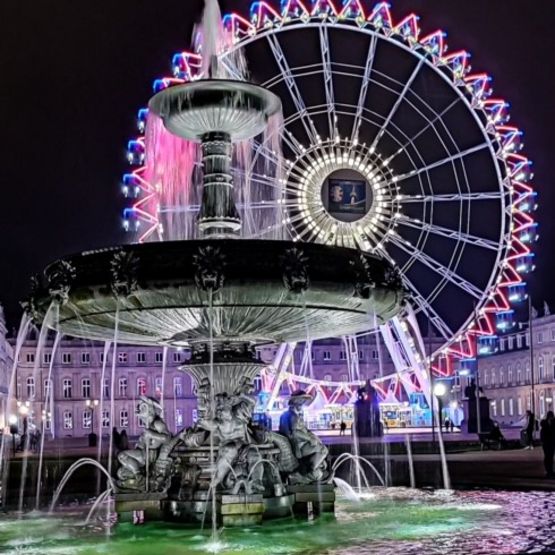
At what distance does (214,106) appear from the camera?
43.8 ft

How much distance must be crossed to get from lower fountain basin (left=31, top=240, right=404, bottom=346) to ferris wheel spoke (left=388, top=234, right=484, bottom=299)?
2256cm

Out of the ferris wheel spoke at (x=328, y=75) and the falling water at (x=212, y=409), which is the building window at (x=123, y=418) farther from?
the falling water at (x=212, y=409)

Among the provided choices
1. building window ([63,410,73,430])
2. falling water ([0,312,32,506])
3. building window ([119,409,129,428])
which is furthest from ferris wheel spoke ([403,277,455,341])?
building window ([63,410,73,430])

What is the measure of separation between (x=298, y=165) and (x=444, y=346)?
8.21m

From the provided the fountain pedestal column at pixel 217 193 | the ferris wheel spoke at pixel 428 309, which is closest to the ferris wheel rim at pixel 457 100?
the ferris wheel spoke at pixel 428 309

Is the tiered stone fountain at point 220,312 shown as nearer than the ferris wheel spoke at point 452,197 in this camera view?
Yes

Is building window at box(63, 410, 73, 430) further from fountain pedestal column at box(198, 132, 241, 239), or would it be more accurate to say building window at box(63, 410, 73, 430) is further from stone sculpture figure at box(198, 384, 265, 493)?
stone sculpture figure at box(198, 384, 265, 493)

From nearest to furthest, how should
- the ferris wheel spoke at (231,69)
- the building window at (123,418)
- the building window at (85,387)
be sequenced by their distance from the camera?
the ferris wheel spoke at (231,69)
the building window at (123,418)
the building window at (85,387)

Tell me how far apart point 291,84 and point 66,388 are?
8704 centimetres

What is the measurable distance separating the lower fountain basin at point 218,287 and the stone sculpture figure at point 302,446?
1162 mm

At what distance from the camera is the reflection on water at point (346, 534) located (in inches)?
399

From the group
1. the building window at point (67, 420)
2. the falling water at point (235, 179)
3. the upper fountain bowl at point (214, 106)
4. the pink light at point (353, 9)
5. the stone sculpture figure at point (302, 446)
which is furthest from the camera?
the building window at point (67, 420)

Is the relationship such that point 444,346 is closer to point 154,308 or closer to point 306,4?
point 306,4

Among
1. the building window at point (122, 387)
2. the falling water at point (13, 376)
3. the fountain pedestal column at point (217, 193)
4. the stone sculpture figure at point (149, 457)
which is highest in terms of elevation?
the building window at point (122, 387)
